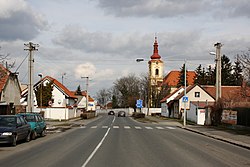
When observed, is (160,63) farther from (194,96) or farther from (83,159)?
(83,159)

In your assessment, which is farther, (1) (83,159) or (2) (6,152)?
(2) (6,152)

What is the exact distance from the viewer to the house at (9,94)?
37944 millimetres

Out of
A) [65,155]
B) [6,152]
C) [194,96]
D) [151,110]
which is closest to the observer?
[65,155]

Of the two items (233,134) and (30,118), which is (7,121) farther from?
(233,134)

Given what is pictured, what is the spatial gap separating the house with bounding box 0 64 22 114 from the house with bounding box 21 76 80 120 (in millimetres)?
9987

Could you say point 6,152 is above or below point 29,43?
below

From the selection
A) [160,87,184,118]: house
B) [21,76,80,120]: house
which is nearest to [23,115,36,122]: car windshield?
[21,76,80,120]: house

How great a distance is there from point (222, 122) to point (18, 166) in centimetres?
3141

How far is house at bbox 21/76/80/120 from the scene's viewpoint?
56969mm

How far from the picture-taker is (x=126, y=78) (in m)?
126

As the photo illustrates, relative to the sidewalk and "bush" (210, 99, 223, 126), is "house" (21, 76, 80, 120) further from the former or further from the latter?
the sidewalk

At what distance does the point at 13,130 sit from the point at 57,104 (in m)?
57.1

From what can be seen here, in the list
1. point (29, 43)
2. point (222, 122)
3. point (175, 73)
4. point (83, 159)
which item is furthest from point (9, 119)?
point (175, 73)

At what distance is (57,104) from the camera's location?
246 ft
